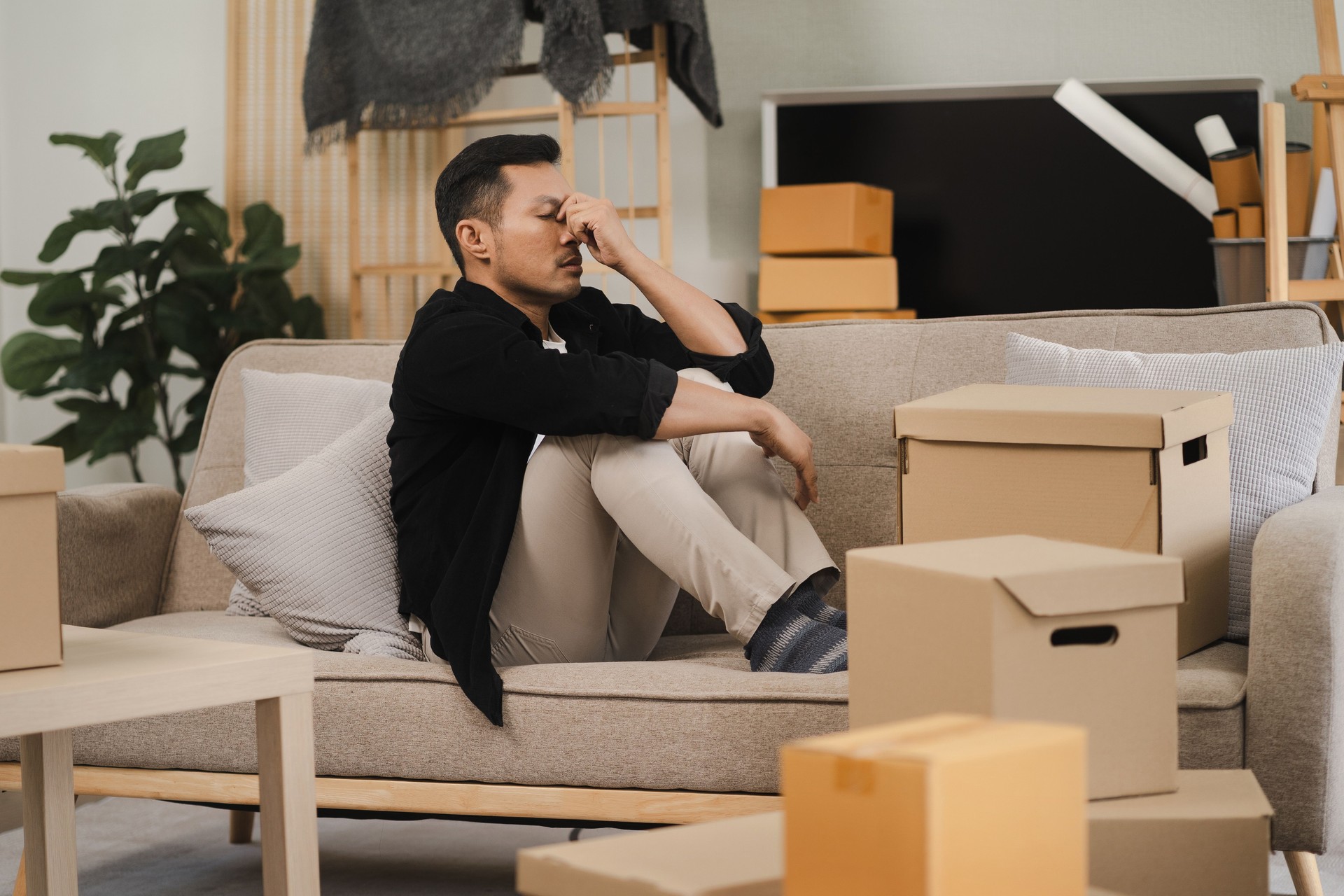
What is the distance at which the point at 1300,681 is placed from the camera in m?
1.35

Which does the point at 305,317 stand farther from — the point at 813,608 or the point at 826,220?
the point at 813,608

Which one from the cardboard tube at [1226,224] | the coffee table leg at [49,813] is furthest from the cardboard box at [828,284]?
the coffee table leg at [49,813]

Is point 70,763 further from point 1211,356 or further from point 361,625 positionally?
point 1211,356

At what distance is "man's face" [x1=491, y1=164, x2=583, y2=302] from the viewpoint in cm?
188

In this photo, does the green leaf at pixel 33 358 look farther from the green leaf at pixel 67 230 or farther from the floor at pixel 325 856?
the floor at pixel 325 856

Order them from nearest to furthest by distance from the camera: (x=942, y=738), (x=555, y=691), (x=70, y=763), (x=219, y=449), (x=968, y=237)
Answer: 1. (x=942, y=738)
2. (x=70, y=763)
3. (x=555, y=691)
4. (x=219, y=449)
5. (x=968, y=237)

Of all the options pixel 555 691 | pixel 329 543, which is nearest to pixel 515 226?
pixel 329 543

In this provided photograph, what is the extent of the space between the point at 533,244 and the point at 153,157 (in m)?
2.15

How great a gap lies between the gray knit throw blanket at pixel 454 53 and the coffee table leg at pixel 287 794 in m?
2.33

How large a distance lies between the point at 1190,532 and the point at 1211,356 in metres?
0.40

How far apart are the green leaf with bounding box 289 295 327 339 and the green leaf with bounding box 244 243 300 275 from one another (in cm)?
11

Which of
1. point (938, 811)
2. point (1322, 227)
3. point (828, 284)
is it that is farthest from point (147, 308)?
point (938, 811)

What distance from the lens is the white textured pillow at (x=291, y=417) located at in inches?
81.3

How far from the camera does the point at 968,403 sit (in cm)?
147
